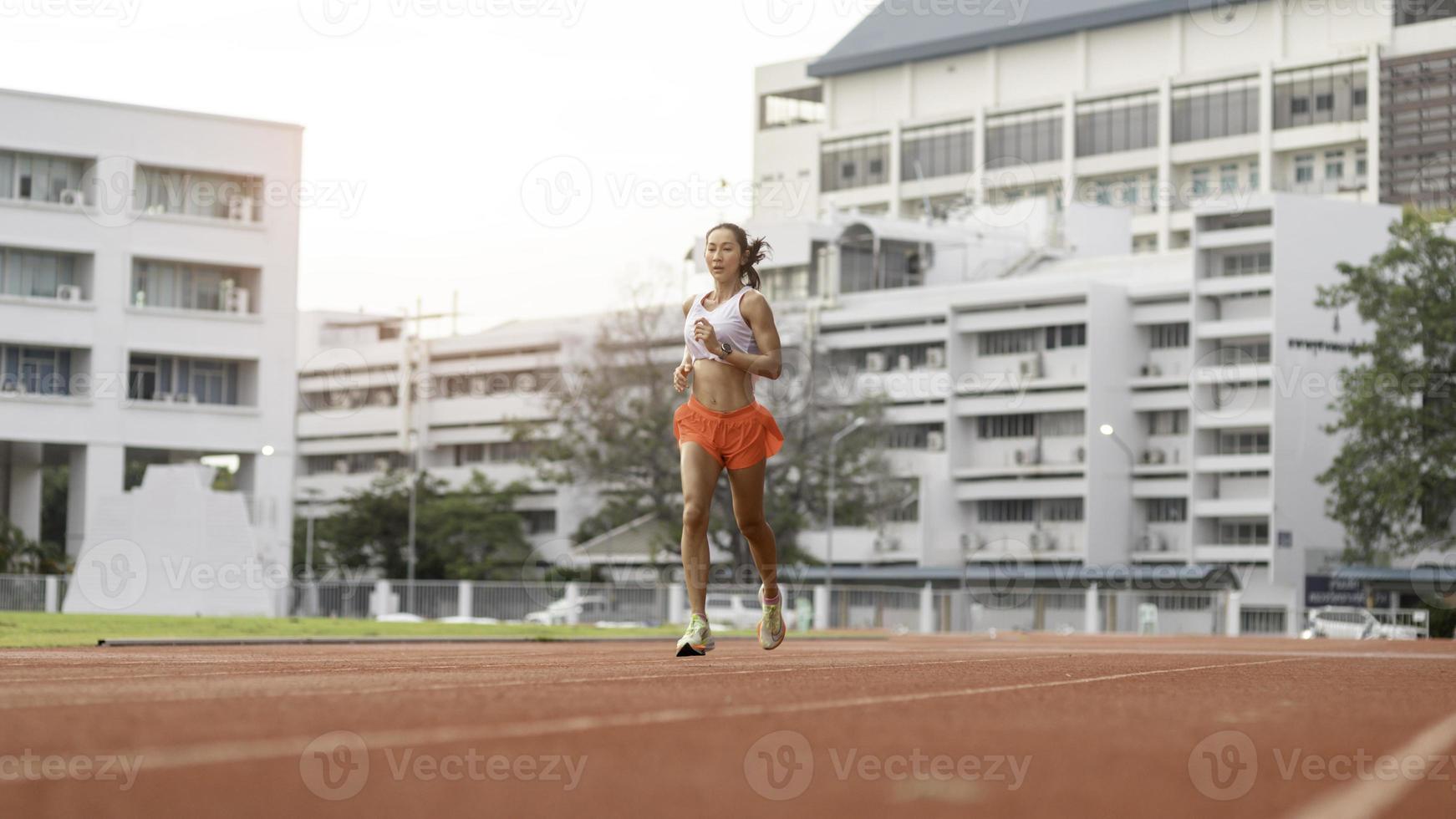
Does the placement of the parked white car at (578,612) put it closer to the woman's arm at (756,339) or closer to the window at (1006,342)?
the woman's arm at (756,339)

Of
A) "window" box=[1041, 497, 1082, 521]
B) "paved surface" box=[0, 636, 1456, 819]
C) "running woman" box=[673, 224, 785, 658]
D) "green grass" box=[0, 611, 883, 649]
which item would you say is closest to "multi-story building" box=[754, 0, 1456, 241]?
"window" box=[1041, 497, 1082, 521]

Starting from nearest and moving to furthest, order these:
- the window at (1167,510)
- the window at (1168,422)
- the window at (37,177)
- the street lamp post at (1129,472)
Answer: the window at (37,177), the window at (1167,510), the window at (1168,422), the street lamp post at (1129,472)

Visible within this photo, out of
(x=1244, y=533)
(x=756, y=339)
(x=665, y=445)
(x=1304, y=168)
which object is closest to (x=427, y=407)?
(x=665, y=445)

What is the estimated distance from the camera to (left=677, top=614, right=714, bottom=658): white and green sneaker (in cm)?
907

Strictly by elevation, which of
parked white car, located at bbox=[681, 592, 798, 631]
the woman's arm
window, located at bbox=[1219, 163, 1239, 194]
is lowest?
parked white car, located at bbox=[681, 592, 798, 631]

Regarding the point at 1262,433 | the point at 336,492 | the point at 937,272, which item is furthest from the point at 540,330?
the point at 1262,433

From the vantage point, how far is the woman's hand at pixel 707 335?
9.18 m

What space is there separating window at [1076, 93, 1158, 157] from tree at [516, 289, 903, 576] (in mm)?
32299

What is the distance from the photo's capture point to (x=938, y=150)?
10956 centimetres

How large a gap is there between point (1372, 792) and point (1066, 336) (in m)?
79.4

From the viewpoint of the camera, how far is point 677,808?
3.05 meters

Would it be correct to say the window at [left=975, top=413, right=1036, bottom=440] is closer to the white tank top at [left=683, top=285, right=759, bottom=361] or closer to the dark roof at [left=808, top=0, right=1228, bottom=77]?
the dark roof at [left=808, top=0, right=1228, bottom=77]

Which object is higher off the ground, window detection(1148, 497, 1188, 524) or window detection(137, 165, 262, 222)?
window detection(137, 165, 262, 222)

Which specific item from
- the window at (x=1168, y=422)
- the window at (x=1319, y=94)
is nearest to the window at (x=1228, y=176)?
the window at (x=1319, y=94)
